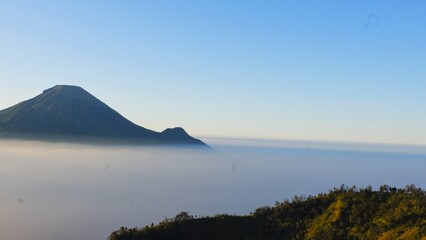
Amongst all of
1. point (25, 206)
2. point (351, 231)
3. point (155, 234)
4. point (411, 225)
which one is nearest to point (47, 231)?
point (25, 206)

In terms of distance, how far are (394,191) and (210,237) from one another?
30020 millimetres

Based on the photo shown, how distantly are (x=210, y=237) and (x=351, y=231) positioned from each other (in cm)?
1991

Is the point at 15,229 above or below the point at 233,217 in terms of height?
below

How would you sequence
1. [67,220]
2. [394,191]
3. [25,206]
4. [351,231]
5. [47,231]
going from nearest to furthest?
[351,231]
[394,191]
[47,231]
[67,220]
[25,206]

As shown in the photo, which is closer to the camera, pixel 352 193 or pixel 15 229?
pixel 352 193

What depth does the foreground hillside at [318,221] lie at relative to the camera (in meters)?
57.4

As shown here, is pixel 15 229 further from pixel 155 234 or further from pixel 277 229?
pixel 277 229

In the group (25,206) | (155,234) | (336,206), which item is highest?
(336,206)

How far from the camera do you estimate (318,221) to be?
6556cm

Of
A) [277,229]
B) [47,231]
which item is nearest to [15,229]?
[47,231]

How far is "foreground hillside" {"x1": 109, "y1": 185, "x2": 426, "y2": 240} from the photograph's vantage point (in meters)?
57.4

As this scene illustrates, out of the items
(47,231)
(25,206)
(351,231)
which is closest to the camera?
(351,231)

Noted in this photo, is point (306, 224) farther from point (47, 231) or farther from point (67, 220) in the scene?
point (67, 220)

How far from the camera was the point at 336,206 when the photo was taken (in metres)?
67.8
